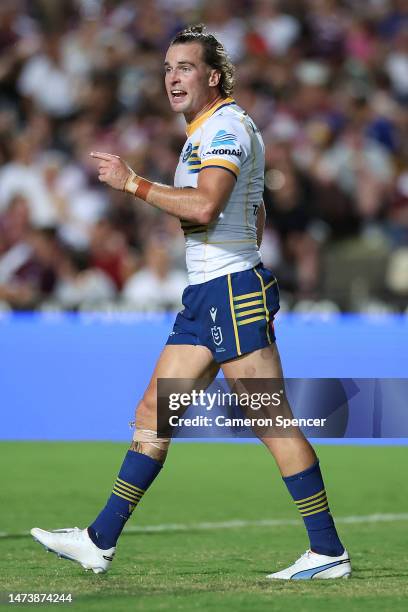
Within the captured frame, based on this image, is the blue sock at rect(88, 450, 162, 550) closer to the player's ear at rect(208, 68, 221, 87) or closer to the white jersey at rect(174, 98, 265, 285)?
the white jersey at rect(174, 98, 265, 285)

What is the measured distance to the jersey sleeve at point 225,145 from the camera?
5.16m

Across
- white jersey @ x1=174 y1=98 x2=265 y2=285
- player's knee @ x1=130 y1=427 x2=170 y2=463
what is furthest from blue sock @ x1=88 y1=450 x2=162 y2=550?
white jersey @ x1=174 y1=98 x2=265 y2=285

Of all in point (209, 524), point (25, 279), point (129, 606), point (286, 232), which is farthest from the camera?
point (286, 232)

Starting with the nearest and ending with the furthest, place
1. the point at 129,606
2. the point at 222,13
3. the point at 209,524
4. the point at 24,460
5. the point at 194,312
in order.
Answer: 1. the point at 129,606
2. the point at 194,312
3. the point at 209,524
4. the point at 24,460
5. the point at 222,13

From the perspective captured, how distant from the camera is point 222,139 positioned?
17.0 ft

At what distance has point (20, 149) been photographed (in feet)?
45.7

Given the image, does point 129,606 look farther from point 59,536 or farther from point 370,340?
point 370,340

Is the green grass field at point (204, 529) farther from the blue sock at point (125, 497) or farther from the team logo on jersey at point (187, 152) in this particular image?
the team logo on jersey at point (187, 152)

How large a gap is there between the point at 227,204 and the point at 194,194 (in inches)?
9.3

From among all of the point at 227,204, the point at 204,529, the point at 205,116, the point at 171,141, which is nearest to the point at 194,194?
the point at 227,204

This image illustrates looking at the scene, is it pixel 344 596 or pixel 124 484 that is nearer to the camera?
pixel 344 596

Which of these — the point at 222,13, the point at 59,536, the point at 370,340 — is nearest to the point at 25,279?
the point at 370,340

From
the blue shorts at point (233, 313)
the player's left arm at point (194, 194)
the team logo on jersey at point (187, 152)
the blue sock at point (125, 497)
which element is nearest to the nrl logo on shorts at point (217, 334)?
the blue shorts at point (233, 313)

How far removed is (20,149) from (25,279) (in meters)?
2.11
